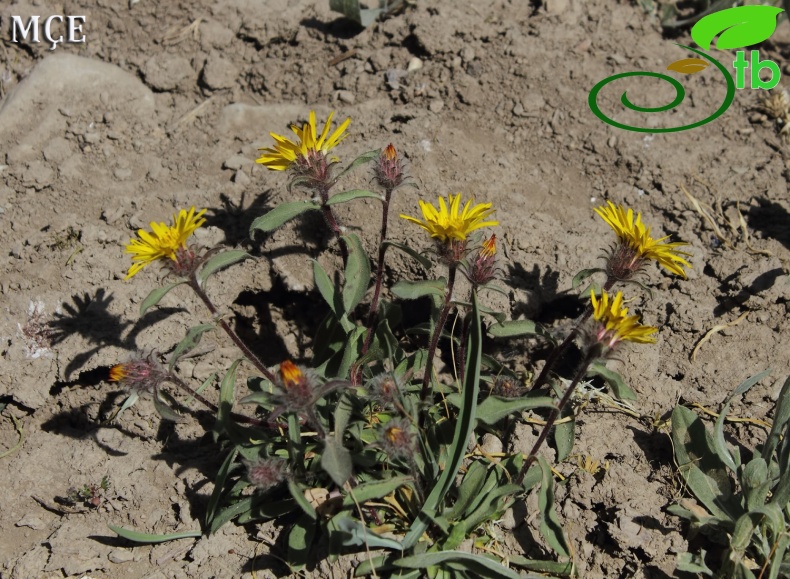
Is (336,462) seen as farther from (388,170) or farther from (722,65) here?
(722,65)

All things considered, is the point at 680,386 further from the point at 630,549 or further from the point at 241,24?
the point at 241,24

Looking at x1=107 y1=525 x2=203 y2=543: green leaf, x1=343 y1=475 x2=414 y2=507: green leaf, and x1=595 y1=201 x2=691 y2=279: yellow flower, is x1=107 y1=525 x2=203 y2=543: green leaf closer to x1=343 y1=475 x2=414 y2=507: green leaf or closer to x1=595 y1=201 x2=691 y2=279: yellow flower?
x1=343 y1=475 x2=414 y2=507: green leaf

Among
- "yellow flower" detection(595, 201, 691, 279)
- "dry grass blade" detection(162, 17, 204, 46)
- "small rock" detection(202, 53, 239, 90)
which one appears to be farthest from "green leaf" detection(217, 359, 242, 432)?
"dry grass blade" detection(162, 17, 204, 46)

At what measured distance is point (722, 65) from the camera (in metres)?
5.29

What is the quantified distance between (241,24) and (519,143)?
2.43m

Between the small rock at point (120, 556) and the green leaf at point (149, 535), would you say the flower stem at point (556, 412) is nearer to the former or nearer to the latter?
the green leaf at point (149, 535)

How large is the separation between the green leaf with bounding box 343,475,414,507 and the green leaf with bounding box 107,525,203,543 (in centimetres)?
97

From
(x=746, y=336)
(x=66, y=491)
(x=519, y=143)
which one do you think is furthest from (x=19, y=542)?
(x=746, y=336)

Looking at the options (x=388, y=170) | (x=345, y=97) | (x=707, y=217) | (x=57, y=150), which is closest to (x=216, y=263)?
(x=388, y=170)

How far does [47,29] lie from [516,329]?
4534 mm

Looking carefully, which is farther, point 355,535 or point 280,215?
point 280,215

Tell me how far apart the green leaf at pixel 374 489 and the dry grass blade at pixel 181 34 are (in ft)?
13.1

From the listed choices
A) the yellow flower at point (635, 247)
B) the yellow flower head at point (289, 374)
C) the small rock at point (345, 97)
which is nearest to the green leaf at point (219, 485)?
the yellow flower head at point (289, 374)

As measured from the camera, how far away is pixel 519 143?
4883 mm
